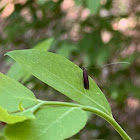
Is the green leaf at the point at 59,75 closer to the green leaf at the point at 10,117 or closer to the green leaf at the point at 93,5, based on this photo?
the green leaf at the point at 10,117

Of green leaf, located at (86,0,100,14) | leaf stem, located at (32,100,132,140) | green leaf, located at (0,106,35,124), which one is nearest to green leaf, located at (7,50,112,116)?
leaf stem, located at (32,100,132,140)

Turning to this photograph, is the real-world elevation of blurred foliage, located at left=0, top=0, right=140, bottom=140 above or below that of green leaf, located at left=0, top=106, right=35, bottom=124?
below

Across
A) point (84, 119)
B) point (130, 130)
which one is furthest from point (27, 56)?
point (130, 130)

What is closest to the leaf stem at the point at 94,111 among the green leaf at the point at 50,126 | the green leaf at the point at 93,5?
the green leaf at the point at 50,126

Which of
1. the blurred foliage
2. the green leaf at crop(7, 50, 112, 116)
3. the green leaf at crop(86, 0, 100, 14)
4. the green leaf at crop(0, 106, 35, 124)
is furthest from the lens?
the blurred foliage

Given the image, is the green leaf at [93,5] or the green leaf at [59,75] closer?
the green leaf at [59,75]

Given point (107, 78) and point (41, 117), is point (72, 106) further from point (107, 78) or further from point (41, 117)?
point (107, 78)

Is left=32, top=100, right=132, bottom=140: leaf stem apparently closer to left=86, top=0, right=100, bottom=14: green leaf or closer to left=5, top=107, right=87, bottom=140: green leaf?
left=5, top=107, right=87, bottom=140: green leaf

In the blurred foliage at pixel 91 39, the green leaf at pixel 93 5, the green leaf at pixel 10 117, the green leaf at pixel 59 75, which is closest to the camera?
the green leaf at pixel 10 117
